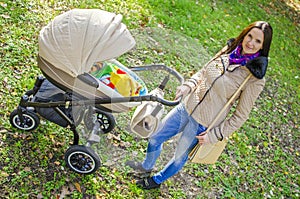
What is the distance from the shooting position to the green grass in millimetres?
3598

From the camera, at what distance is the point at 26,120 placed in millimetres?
3654

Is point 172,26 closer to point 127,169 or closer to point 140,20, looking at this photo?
point 140,20

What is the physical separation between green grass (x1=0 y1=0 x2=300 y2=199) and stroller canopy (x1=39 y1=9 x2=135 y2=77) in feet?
2.42

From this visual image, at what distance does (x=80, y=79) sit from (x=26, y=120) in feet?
3.30

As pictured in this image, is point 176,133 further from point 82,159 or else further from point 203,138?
point 82,159

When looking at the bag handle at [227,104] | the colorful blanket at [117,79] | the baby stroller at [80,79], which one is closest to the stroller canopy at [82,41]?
the baby stroller at [80,79]

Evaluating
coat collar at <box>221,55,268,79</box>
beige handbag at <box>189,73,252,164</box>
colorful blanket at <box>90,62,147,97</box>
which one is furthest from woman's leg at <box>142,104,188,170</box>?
coat collar at <box>221,55,268,79</box>

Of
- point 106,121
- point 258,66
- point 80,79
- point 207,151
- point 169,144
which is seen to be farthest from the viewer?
point 106,121

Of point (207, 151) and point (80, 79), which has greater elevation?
point (80, 79)

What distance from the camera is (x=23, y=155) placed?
359 cm

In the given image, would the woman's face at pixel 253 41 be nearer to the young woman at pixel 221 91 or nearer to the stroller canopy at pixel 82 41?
the young woman at pixel 221 91

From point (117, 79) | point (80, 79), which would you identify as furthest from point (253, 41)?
point (80, 79)

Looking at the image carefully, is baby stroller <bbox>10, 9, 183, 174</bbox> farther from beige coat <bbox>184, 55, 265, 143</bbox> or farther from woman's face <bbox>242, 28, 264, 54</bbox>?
woman's face <bbox>242, 28, 264, 54</bbox>

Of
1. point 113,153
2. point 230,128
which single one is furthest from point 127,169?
point 230,128
